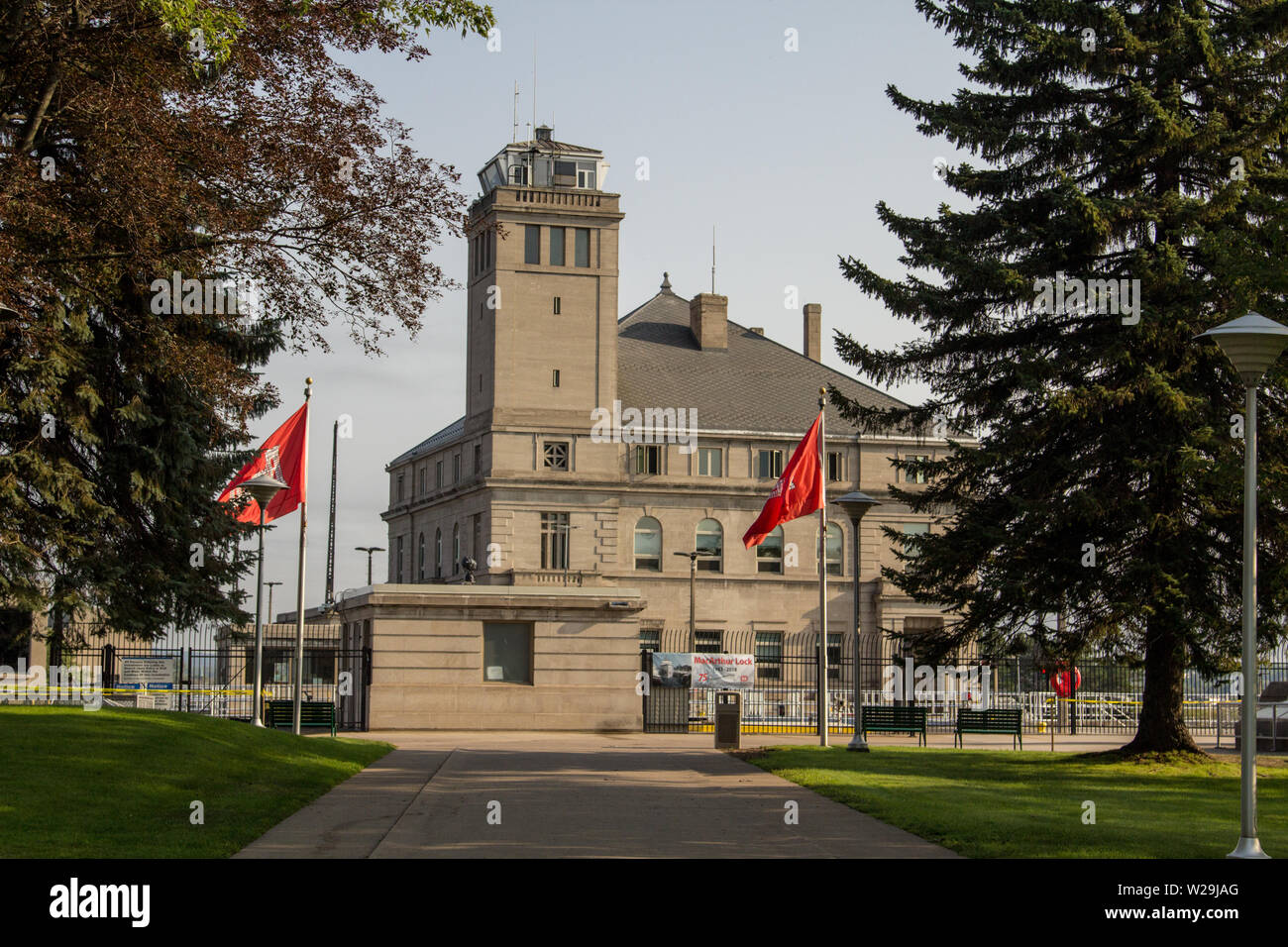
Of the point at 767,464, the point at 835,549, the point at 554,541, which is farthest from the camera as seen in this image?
the point at 835,549

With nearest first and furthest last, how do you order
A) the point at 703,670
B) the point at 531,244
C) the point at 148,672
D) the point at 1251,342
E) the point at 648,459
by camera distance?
the point at 1251,342
the point at 148,672
the point at 703,670
the point at 531,244
the point at 648,459

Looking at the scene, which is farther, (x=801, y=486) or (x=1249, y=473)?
(x=801, y=486)

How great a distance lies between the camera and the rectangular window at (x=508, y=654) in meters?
36.2

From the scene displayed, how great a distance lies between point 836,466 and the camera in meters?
82.9

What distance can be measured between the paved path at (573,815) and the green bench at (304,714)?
6.66 m

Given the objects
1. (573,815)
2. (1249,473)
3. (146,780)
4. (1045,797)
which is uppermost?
(1249,473)

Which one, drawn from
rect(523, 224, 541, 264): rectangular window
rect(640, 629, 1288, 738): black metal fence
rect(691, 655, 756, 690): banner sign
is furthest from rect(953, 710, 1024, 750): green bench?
rect(523, 224, 541, 264): rectangular window

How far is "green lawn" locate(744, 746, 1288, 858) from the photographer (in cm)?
1502

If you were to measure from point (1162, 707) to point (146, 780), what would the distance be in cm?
1875

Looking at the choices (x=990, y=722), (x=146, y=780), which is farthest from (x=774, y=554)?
(x=146, y=780)

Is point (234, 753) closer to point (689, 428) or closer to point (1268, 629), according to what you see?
point (1268, 629)

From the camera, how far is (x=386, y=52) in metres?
20.4

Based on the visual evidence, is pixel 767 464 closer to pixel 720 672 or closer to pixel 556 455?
pixel 556 455

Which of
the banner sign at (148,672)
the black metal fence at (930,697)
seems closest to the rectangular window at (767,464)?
the black metal fence at (930,697)
